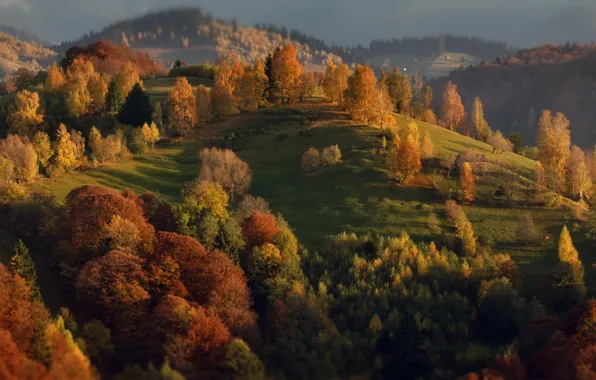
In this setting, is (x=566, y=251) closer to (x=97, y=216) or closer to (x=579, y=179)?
(x=579, y=179)

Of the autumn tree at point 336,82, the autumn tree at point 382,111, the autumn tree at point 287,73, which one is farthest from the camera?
the autumn tree at point 287,73

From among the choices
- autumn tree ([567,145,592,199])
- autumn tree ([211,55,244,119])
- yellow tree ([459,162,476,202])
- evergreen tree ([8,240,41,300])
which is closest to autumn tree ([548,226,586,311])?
yellow tree ([459,162,476,202])

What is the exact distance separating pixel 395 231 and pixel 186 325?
1018 inches

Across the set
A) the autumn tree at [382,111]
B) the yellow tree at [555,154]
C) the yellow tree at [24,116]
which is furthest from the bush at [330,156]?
the yellow tree at [24,116]

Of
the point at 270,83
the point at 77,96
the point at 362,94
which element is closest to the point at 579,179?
the point at 362,94

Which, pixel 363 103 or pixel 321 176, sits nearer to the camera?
pixel 321 176

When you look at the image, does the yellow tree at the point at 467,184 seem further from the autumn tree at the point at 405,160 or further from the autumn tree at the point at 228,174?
the autumn tree at the point at 228,174

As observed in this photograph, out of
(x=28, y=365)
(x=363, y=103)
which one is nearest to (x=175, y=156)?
(x=363, y=103)

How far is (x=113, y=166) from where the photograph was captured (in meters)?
76.4

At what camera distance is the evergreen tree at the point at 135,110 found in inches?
3580

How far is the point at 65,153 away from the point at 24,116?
19652mm

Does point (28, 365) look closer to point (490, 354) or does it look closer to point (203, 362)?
point (203, 362)

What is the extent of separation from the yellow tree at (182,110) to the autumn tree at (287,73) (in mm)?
18593

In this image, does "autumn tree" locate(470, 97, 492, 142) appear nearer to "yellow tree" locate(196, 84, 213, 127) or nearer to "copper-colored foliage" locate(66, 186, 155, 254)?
"yellow tree" locate(196, 84, 213, 127)
